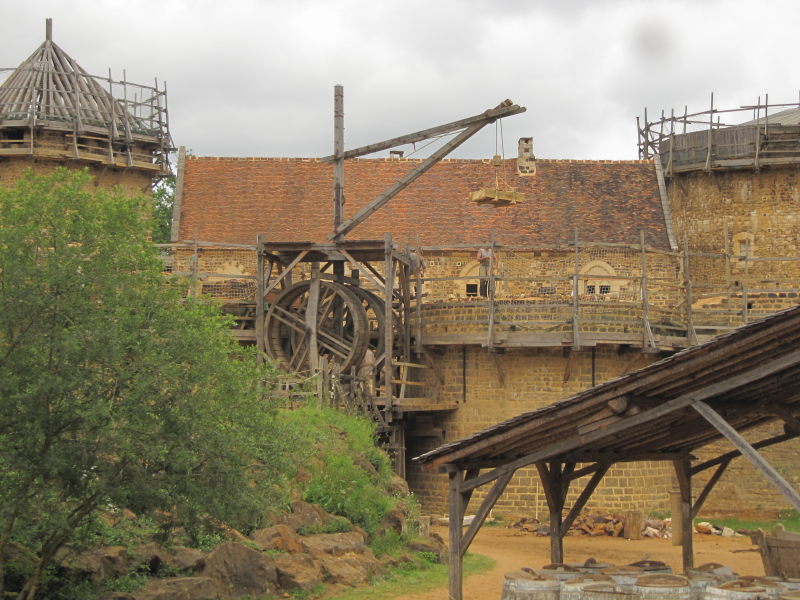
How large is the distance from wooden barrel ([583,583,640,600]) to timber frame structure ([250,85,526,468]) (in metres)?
13.3

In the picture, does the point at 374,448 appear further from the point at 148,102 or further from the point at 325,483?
the point at 148,102

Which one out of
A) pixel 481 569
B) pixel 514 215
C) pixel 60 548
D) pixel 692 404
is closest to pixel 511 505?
pixel 481 569

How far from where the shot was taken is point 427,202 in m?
33.9

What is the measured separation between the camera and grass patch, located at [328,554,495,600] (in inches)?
683

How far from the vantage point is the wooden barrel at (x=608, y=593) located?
12.8m

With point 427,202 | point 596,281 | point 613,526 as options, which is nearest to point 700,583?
point 613,526

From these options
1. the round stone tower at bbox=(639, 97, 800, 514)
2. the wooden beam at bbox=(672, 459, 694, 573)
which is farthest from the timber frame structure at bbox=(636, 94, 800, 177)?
the wooden beam at bbox=(672, 459, 694, 573)

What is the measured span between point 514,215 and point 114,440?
21.1 metres

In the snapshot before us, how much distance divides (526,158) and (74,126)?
1251 centimetres

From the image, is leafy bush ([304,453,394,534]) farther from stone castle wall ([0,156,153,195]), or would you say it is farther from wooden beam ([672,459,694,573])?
stone castle wall ([0,156,153,195])

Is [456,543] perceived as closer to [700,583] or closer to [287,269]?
[700,583]

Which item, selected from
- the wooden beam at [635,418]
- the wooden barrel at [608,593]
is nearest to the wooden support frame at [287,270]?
the wooden beam at [635,418]

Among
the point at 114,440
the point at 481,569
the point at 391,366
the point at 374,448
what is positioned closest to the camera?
the point at 114,440

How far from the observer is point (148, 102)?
3772cm
